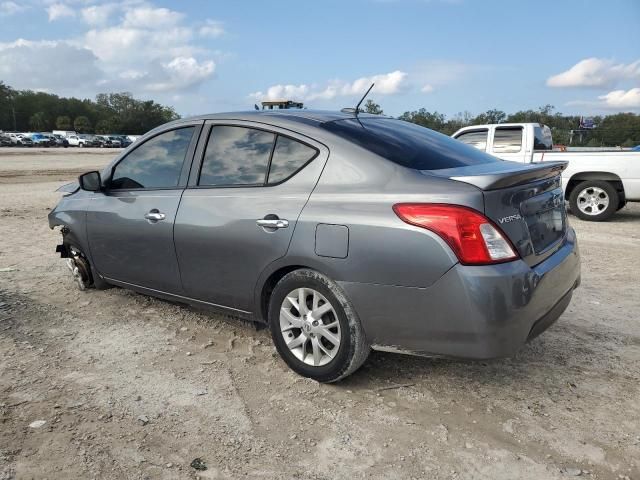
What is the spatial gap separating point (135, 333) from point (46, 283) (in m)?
1.89

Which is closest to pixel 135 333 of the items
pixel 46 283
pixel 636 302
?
pixel 46 283

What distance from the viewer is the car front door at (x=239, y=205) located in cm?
318

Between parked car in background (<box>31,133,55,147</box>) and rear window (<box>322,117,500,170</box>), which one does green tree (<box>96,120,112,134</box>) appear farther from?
rear window (<box>322,117,500,170</box>)

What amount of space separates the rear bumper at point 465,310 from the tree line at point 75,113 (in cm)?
11432

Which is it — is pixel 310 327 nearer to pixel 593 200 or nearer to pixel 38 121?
pixel 593 200

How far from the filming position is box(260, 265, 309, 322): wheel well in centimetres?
320

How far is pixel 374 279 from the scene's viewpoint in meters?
2.79

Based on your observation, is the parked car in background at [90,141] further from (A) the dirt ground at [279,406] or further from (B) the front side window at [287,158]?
(B) the front side window at [287,158]

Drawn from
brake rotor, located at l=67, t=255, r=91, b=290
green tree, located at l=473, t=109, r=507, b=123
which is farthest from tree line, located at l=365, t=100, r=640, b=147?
brake rotor, located at l=67, t=255, r=91, b=290

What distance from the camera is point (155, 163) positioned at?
407cm

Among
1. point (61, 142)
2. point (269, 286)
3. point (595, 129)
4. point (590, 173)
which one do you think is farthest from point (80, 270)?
point (61, 142)

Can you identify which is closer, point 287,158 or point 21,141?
point 287,158

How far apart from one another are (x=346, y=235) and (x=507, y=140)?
910cm

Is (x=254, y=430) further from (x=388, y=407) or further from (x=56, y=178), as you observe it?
(x=56, y=178)
